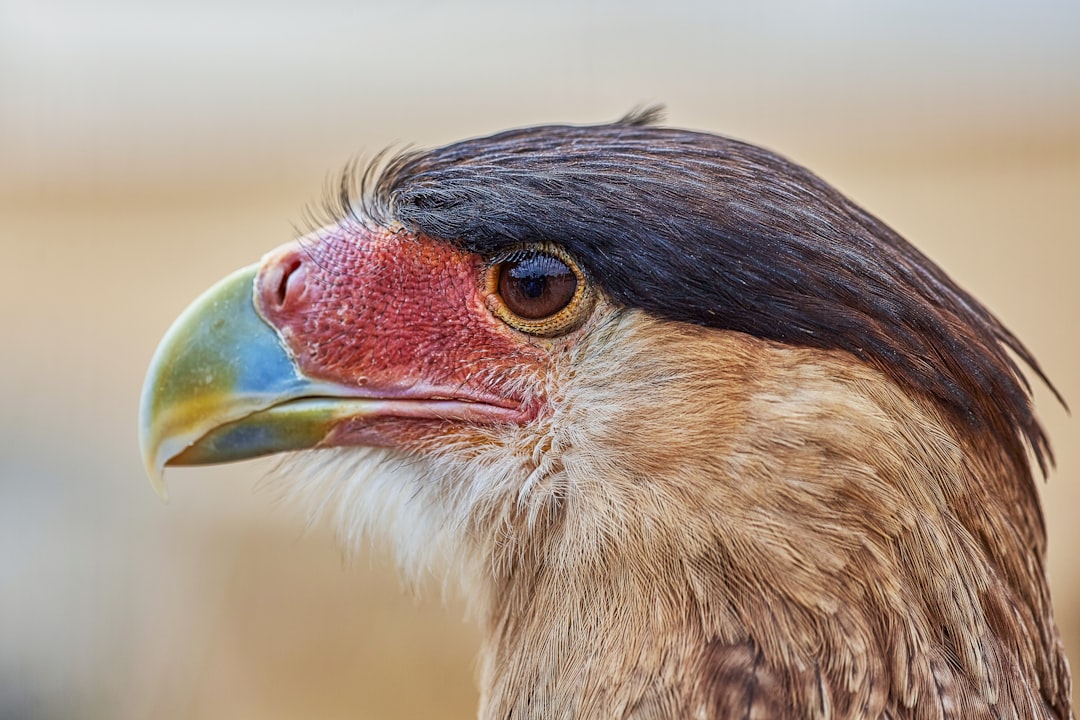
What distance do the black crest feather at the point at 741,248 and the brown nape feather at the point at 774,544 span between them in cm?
4

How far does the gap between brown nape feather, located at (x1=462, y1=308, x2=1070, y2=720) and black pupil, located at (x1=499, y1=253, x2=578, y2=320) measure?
2.4 inches

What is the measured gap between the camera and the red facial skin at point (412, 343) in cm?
142

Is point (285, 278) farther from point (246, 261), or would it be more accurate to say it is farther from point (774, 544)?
point (246, 261)

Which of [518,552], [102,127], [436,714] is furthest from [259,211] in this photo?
[518,552]

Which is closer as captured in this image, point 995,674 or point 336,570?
point 995,674

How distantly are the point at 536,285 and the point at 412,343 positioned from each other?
208mm

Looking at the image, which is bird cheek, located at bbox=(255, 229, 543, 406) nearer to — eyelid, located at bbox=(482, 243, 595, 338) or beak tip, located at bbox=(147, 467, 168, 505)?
eyelid, located at bbox=(482, 243, 595, 338)

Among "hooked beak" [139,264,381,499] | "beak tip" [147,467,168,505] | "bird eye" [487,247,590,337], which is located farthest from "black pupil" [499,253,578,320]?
"beak tip" [147,467,168,505]

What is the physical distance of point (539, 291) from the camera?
1.37 m

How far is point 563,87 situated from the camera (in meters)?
5.73

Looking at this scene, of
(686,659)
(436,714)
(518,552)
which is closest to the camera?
(686,659)

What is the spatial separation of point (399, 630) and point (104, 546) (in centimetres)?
148

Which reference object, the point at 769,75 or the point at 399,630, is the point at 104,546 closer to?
the point at 399,630

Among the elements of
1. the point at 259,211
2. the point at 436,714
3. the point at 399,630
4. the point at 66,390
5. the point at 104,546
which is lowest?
the point at 436,714
